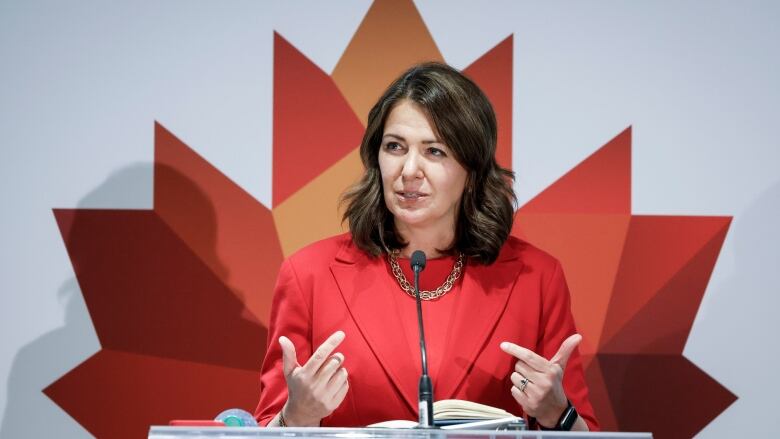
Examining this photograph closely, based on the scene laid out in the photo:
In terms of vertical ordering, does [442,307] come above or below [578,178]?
below

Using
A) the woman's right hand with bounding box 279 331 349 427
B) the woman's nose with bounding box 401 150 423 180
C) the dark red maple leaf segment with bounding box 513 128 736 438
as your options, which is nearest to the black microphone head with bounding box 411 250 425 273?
the woman's right hand with bounding box 279 331 349 427

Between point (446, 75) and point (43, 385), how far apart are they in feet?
5.62

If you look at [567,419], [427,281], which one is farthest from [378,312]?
[567,419]

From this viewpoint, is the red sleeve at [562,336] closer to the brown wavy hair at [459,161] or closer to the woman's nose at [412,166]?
the brown wavy hair at [459,161]

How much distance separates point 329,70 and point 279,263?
68 cm

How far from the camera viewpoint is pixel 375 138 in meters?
2.50

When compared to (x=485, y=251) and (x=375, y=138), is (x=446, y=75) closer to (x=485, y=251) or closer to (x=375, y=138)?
(x=375, y=138)

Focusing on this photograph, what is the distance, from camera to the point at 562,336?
7.91 ft

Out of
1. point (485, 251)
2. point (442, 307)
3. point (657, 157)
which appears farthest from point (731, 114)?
point (442, 307)

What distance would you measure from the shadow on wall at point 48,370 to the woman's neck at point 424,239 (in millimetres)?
1185

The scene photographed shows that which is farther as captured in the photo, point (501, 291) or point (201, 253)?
point (201, 253)

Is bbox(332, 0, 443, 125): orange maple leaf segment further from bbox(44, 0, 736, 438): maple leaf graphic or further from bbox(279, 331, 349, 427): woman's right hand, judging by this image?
bbox(279, 331, 349, 427): woman's right hand

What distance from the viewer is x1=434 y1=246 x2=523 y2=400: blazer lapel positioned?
229 cm

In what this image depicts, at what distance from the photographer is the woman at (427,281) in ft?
7.50
